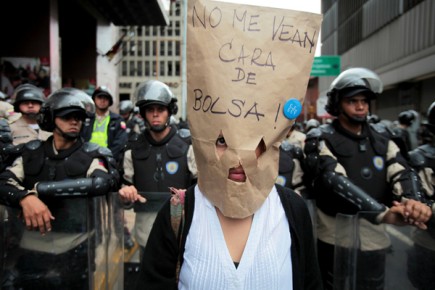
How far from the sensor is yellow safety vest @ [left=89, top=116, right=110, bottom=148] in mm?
5980

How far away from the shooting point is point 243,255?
5.09 ft

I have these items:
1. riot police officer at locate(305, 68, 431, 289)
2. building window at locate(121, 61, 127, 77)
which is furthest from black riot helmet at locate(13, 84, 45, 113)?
building window at locate(121, 61, 127, 77)

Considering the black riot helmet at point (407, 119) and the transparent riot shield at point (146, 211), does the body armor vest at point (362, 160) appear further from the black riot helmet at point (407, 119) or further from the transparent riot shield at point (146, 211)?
the black riot helmet at point (407, 119)

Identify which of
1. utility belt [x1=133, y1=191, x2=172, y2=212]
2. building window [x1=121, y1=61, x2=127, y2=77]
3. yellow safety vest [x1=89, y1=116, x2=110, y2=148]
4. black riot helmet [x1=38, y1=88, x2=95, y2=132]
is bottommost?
utility belt [x1=133, y1=191, x2=172, y2=212]

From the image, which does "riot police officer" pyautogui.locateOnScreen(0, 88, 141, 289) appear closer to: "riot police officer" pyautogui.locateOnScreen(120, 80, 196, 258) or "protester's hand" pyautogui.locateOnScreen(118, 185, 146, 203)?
"protester's hand" pyautogui.locateOnScreen(118, 185, 146, 203)

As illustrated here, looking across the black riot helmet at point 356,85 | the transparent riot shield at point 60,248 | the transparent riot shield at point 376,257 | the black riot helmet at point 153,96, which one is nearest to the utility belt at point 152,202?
the transparent riot shield at point 60,248

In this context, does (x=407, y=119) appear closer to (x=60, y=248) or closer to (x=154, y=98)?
(x=154, y=98)

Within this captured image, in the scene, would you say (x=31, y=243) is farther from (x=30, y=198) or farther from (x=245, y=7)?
(x=245, y=7)

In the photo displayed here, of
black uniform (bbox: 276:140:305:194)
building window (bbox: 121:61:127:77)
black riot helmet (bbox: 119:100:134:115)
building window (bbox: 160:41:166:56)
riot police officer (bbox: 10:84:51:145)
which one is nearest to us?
black uniform (bbox: 276:140:305:194)

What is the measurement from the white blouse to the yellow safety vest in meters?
4.64

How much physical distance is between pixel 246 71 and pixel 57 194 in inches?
71.4

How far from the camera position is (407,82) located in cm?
1848

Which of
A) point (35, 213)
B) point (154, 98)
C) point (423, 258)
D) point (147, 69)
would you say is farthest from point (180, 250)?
point (147, 69)

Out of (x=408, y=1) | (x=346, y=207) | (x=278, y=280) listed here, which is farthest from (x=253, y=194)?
(x=408, y=1)
